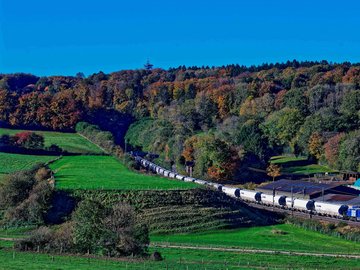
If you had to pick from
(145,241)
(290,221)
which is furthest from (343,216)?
(145,241)

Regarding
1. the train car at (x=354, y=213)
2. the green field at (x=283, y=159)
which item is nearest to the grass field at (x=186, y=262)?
the train car at (x=354, y=213)

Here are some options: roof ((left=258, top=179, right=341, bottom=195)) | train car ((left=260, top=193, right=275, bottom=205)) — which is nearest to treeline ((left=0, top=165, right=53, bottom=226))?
train car ((left=260, top=193, right=275, bottom=205))

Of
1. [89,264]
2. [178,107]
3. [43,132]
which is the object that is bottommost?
[89,264]

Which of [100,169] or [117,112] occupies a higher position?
[117,112]

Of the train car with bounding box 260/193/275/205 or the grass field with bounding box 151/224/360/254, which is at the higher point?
the train car with bounding box 260/193/275/205

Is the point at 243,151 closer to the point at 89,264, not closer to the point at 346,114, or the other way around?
the point at 346,114

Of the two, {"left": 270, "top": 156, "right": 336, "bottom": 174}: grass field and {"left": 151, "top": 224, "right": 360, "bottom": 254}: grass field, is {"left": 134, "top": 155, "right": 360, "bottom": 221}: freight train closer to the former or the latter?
{"left": 151, "top": 224, "right": 360, "bottom": 254}: grass field
